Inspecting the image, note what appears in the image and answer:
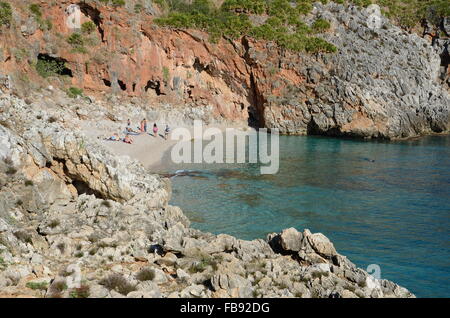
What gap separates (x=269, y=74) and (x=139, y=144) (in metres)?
24.6

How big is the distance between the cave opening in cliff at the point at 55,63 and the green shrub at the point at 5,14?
5595 mm

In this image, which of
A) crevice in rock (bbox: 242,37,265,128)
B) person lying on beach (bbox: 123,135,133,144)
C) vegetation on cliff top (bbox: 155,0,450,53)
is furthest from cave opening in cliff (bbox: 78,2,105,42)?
crevice in rock (bbox: 242,37,265,128)

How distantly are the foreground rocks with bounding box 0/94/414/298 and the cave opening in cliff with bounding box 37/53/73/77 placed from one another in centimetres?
2818

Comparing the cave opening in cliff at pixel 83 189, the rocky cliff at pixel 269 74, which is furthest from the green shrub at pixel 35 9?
the cave opening in cliff at pixel 83 189

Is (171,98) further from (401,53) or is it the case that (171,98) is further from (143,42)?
(401,53)

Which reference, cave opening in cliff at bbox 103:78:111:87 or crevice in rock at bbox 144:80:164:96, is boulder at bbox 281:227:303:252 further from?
crevice in rock at bbox 144:80:164:96

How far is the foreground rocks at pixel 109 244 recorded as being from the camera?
415 inches

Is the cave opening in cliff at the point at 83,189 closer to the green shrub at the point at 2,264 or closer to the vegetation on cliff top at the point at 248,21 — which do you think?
the green shrub at the point at 2,264

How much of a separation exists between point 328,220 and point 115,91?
32.6 meters

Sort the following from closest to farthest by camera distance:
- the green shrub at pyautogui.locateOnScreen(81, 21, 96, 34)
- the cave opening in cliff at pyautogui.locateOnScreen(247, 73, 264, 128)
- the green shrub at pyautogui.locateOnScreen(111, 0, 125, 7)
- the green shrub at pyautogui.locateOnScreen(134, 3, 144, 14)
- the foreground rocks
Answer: the foreground rocks, the green shrub at pyautogui.locateOnScreen(81, 21, 96, 34), the green shrub at pyautogui.locateOnScreen(111, 0, 125, 7), the green shrub at pyautogui.locateOnScreen(134, 3, 144, 14), the cave opening in cliff at pyautogui.locateOnScreen(247, 73, 264, 128)

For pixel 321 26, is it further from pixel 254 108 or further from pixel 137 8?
pixel 137 8

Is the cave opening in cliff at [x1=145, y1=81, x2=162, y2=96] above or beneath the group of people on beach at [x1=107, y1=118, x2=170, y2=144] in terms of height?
above

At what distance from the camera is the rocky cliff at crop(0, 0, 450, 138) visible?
46625 mm

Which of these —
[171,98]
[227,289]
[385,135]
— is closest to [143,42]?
[171,98]
